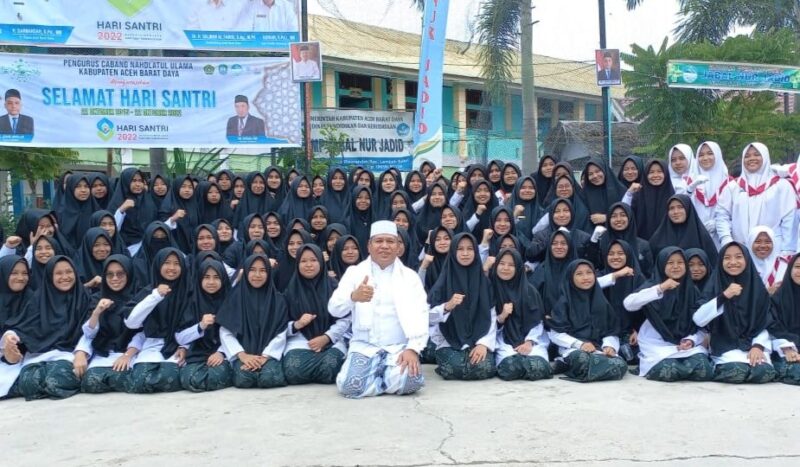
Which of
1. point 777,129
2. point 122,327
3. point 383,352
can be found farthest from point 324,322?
point 777,129

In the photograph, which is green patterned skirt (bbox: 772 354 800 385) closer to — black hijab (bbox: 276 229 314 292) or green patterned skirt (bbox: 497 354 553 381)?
green patterned skirt (bbox: 497 354 553 381)

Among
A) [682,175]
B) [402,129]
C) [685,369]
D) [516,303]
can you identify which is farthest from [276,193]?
[685,369]

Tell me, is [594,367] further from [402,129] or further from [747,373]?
[402,129]

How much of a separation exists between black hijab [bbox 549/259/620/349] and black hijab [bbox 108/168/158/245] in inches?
148

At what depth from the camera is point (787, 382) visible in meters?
4.47

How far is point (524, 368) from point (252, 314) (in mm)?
1734

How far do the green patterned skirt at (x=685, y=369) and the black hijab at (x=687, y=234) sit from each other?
1.13 meters

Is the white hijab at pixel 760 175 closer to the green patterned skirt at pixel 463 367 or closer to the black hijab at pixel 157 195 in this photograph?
the green patterned skirt at pixel 463 367

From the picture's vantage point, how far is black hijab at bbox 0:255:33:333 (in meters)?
4.67

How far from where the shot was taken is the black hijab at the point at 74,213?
635cm

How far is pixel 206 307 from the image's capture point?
15.7 ft

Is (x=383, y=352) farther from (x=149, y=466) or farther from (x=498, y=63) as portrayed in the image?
(x=498, y=63)

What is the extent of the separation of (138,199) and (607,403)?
456 centimetres

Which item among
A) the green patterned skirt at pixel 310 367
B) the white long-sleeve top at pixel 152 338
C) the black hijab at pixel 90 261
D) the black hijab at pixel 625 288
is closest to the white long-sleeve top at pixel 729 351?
the black hijab at pixel 625 288
